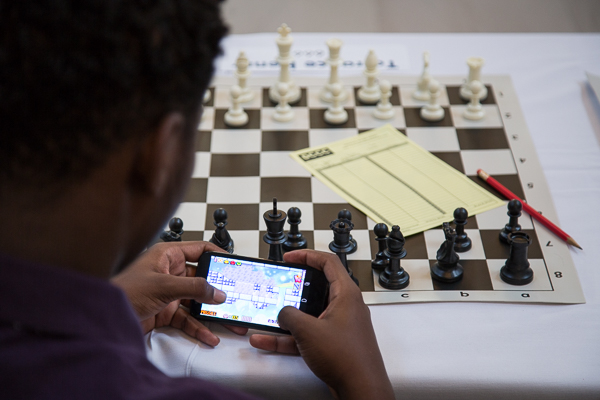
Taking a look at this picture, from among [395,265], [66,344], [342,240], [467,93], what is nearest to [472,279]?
[395,265]

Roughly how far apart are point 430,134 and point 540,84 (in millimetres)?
435

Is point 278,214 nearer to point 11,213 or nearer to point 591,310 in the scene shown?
point 591,310

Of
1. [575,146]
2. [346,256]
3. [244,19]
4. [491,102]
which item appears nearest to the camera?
[346,256]

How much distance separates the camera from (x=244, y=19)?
10.8ft

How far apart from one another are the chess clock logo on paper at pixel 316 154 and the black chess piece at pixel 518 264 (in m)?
0.54

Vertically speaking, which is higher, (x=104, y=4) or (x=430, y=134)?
(x=430, y=134)

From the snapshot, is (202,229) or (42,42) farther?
(202,229)

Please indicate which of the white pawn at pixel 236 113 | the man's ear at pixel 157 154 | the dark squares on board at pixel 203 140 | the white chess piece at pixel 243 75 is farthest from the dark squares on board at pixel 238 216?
the man's ear at pixel 157 154

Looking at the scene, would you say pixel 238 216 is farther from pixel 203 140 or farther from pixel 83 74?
pixel 83 74

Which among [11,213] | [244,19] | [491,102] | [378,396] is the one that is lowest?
[378,396]

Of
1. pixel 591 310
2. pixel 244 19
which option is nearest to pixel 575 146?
pixel 591 310

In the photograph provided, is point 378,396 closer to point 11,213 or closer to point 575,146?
point 11,213

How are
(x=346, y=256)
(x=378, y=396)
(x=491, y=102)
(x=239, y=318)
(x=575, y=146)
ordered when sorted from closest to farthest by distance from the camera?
(x=378, y=396)
(x=239, y=318)
(x=346, y=256)
(x=575, y=146)
(x=491, y=102)

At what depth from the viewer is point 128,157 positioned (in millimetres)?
560
